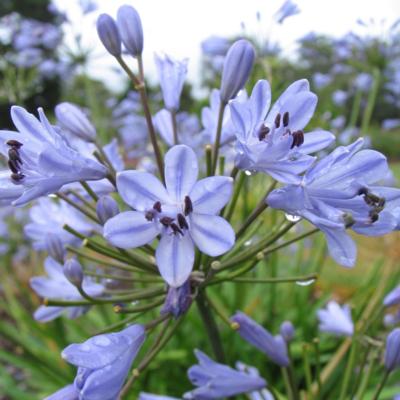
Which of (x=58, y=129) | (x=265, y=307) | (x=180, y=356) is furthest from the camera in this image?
(x=265, y=307)

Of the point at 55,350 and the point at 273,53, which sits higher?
the point at 273,53

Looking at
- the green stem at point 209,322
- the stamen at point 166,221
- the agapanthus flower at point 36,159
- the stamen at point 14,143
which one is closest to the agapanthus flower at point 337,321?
the green stem at point 209,322

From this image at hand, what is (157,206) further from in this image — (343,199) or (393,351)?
(393,351)

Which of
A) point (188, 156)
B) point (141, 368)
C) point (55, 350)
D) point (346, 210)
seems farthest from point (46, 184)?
point (55, 350)

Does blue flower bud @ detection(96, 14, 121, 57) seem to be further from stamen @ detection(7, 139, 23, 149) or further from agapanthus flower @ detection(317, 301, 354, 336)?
agapanthus flower @ detection(317, 301, 354, 336)

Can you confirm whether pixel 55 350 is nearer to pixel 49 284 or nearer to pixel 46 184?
pixel 49 284

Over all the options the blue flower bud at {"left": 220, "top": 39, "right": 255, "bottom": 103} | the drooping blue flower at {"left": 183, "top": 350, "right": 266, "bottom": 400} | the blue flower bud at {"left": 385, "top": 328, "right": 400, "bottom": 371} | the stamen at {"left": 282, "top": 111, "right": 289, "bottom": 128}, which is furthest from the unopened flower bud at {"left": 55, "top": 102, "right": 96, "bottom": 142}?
the blue flower bud at {"left": 385, "top": 328, "right": 400, "bottom": 371}
